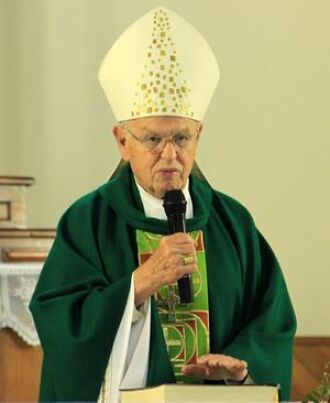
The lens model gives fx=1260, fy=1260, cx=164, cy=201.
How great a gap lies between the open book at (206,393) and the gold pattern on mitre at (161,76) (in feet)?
2.18

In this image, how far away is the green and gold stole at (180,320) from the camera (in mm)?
2570

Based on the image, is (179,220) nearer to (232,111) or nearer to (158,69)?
(158,69)

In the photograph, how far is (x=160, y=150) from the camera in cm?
251

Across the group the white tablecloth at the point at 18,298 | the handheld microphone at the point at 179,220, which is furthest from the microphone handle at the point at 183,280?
the white tablecloth at the point at 18,298

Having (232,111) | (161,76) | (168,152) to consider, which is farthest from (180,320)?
(232,111)

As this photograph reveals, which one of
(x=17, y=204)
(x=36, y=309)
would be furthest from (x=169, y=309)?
(x=17, y=204)

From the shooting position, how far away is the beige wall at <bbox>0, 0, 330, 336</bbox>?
5.76 metres

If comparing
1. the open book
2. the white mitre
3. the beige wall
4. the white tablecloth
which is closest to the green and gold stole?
the white mitre

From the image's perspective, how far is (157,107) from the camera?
8.55 ft

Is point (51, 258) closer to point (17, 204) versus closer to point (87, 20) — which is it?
point (17, 204)

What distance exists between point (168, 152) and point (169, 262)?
25 cm

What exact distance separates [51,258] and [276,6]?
→ 3595 mm

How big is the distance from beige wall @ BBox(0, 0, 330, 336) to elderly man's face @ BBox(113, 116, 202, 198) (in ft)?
10.4

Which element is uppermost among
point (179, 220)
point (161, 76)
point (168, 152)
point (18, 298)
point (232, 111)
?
point (232, 111)
